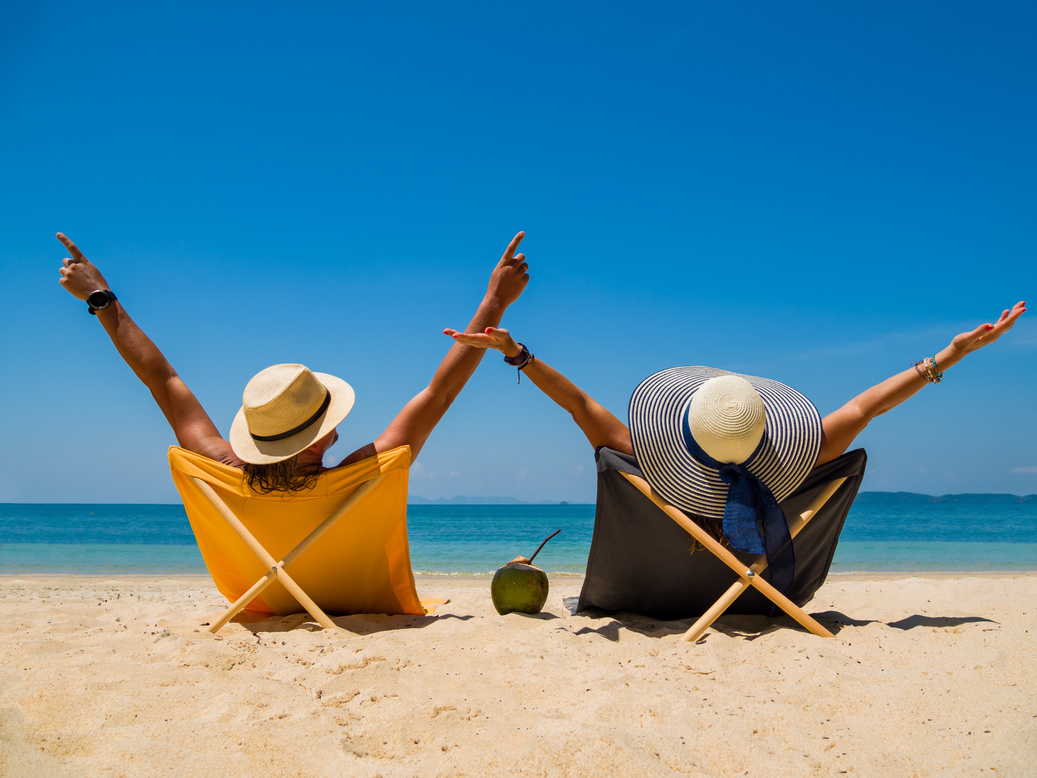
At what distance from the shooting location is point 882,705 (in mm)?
2027

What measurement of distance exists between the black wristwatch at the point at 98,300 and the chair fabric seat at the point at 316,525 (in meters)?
0.99

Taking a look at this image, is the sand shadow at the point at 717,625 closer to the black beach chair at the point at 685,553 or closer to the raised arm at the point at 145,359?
the black beach chair at the point at 685,553

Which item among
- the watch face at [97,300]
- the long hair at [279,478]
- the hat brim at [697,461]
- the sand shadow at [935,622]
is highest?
the watch face at [97,300]

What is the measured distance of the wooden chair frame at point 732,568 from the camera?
301 centimetres

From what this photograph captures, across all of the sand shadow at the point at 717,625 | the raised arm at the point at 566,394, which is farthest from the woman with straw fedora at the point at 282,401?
the sand shadow at the point at 717,625

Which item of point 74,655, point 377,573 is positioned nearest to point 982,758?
point 377,573

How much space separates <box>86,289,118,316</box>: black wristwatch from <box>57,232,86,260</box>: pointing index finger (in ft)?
0.79

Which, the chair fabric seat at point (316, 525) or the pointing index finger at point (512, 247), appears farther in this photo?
the pointing index finger at point (512, 247)

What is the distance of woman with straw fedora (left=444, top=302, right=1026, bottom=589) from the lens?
304 cm

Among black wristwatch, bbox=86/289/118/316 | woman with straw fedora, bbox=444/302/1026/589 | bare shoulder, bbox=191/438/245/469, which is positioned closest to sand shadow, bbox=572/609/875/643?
woman with straw fedora, bbox=444/302/1026/589

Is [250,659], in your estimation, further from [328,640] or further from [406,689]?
[406,689]

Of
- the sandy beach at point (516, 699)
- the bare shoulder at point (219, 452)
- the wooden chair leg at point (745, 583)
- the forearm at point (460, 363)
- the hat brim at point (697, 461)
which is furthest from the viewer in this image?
the forearm at point (460, 363)

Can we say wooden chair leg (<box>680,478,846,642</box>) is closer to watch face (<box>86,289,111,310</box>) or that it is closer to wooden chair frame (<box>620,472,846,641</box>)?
wooden chair frame (<box>620,472,846,641</box>)

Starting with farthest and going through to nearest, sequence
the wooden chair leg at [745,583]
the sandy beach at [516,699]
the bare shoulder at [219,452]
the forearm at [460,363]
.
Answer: the forearm at [460,363], the bare shoulder at [219,452], the wooden chair leg at [745,583], the sandy beach at [516,699]
